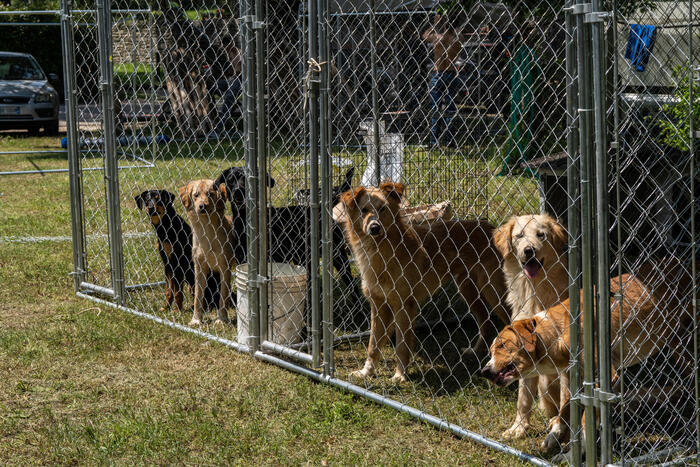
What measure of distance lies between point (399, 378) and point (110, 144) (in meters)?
2.91

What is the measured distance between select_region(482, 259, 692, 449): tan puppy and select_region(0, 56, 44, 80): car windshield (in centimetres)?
1921

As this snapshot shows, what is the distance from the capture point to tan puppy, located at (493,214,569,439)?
3.98 meters

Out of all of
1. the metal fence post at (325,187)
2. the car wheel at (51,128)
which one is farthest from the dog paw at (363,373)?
the car wheel at (51,128)

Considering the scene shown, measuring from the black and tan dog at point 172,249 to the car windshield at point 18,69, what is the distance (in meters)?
15.6

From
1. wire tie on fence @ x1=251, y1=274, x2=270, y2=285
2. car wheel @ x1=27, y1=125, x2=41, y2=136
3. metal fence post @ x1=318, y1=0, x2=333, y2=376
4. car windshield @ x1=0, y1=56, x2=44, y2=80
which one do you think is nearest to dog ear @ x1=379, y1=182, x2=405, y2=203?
metal fence post @ x1=318, y1=0, x2=333, y2=376

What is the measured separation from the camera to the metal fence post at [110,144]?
609 cm

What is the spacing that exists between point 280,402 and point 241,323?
3.33 ft

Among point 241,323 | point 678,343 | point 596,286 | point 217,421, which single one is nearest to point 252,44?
point 241,323

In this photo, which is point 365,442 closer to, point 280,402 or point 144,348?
point 280,402

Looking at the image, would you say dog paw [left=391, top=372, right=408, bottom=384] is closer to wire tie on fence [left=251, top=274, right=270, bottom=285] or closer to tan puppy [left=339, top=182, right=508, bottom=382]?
tan puppy [left=339, top=182, right=508, bottom=382]

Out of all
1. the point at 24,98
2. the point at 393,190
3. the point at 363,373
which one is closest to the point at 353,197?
the point at 393,190

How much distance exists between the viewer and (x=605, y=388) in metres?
3.27

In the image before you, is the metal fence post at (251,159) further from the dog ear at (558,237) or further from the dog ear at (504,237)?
the dog ear at (558,237)

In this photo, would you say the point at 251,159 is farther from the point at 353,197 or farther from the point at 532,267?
the point at 532,267
